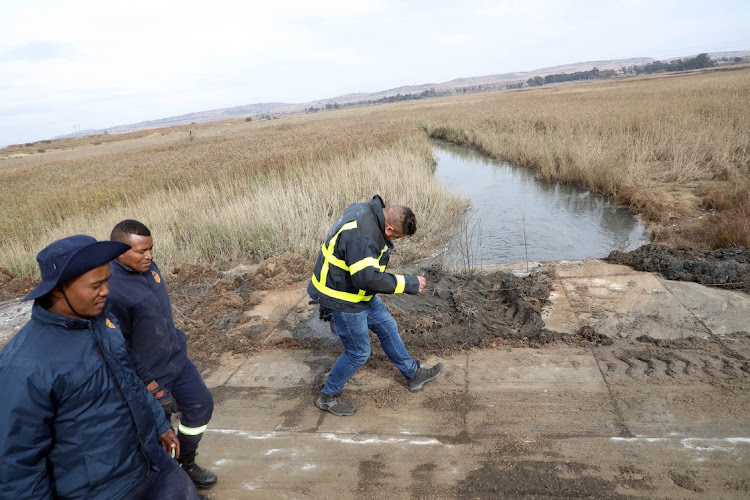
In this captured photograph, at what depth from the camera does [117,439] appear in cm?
184

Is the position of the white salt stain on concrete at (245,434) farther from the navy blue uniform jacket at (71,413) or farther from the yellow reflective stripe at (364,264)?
the navy blue uniform jacket at (71,413)

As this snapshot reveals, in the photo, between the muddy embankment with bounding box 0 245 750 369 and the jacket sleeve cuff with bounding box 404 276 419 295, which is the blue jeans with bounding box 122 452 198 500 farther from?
the muddy embankment with bounding box 0 245 750 369

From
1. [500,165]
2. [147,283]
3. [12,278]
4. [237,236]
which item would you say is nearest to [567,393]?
[147,283]

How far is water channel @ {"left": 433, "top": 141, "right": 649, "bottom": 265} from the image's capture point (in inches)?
345

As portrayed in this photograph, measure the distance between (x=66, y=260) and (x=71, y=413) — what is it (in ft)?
1.76

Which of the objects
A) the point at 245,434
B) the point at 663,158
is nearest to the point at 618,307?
the point at 245,434

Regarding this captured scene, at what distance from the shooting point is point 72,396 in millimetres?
1695

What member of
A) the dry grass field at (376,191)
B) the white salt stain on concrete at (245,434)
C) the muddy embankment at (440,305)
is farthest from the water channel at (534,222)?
the white salt stain on concrete at (245,434)

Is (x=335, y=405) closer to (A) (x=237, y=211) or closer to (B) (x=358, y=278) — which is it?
(B) (x=358, y=278)

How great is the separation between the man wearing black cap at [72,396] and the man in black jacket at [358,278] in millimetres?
1540

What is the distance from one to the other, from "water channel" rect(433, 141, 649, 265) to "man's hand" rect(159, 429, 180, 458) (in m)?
4.82

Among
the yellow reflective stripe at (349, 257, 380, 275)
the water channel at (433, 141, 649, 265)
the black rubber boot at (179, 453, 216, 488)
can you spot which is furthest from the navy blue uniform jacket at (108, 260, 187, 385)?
the water channel at (433, 141, 649, 265)

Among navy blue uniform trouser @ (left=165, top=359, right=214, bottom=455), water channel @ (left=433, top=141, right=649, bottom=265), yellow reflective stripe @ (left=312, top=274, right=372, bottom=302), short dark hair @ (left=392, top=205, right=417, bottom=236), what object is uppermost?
short dark hair @ (left=392, top=205, right=417, bottom=236)

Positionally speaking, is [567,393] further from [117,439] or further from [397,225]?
[117,439]
